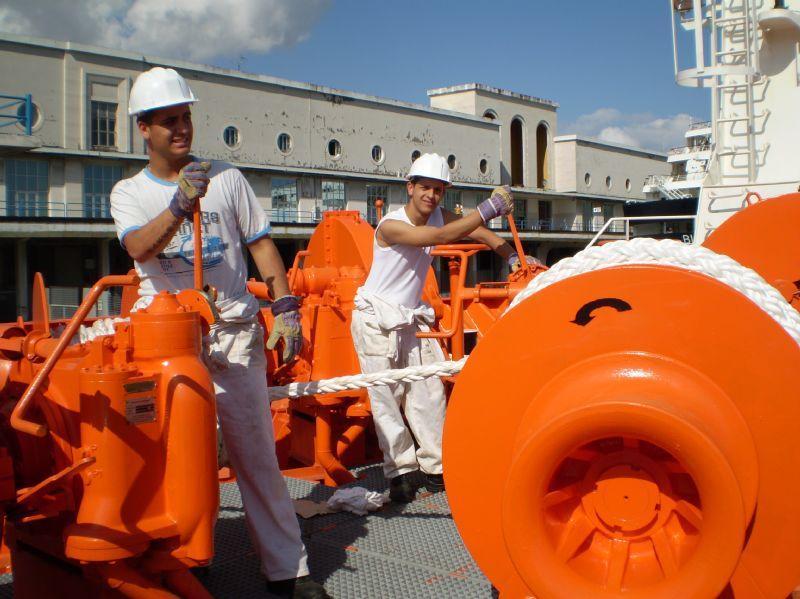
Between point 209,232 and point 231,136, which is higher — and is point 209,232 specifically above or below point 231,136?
below

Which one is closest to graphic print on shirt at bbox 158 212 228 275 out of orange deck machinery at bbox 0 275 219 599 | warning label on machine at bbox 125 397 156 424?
orange deck machinery at bbox 0 275 219 599

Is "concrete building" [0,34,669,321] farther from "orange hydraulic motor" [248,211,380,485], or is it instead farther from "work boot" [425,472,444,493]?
"work boot" [425,472,444,493]

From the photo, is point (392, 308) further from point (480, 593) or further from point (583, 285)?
A: point (583, 285)

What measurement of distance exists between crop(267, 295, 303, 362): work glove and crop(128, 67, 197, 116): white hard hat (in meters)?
0.86

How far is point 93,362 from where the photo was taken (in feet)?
7.91

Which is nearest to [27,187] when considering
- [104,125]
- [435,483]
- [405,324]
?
[104,125]

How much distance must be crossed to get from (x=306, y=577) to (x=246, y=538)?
688 mm

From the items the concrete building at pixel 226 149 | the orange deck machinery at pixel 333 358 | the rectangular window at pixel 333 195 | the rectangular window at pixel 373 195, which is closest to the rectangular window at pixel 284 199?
the concrete building at pixel 226 149

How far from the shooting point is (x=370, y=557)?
3.45 metres

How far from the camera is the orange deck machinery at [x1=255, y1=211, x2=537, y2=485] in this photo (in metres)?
5.39

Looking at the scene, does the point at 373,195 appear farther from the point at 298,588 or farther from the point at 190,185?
the point at 190,185

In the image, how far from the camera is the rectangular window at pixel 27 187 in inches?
1062

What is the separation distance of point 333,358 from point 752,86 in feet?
19.6

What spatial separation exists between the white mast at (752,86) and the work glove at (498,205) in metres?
5.45
